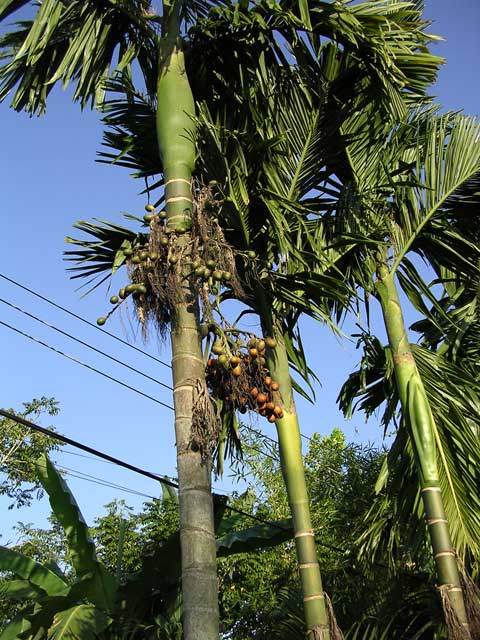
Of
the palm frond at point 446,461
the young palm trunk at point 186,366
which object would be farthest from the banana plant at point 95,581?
the young palm trunk at point 186,366

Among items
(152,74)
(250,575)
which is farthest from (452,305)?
(250,575)

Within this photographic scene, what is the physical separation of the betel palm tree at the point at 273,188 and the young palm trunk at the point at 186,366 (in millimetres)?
264

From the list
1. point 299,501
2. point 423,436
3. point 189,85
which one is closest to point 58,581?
point 299,501

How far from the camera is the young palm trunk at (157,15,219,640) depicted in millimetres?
4426

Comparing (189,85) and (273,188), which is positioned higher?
(189,85)

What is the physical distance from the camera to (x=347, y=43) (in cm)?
645

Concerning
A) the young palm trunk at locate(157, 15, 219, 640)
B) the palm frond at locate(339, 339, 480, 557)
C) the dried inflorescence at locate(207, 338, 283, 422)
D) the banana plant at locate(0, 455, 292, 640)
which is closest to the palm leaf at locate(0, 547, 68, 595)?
the banana plant at locate(0, 455, 292, 640)

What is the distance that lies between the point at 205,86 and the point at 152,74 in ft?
1.64

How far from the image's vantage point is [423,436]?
23.0 ft

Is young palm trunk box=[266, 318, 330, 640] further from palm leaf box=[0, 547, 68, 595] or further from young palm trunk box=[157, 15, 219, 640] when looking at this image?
palm leaf box=[0, 547, 68, 595]

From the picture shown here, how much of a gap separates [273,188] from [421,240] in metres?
2.30

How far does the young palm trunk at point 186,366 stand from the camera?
443 cm

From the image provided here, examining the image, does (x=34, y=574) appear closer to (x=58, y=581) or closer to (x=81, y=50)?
(x=58, y=581)

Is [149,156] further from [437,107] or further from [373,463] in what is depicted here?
[373,463]
